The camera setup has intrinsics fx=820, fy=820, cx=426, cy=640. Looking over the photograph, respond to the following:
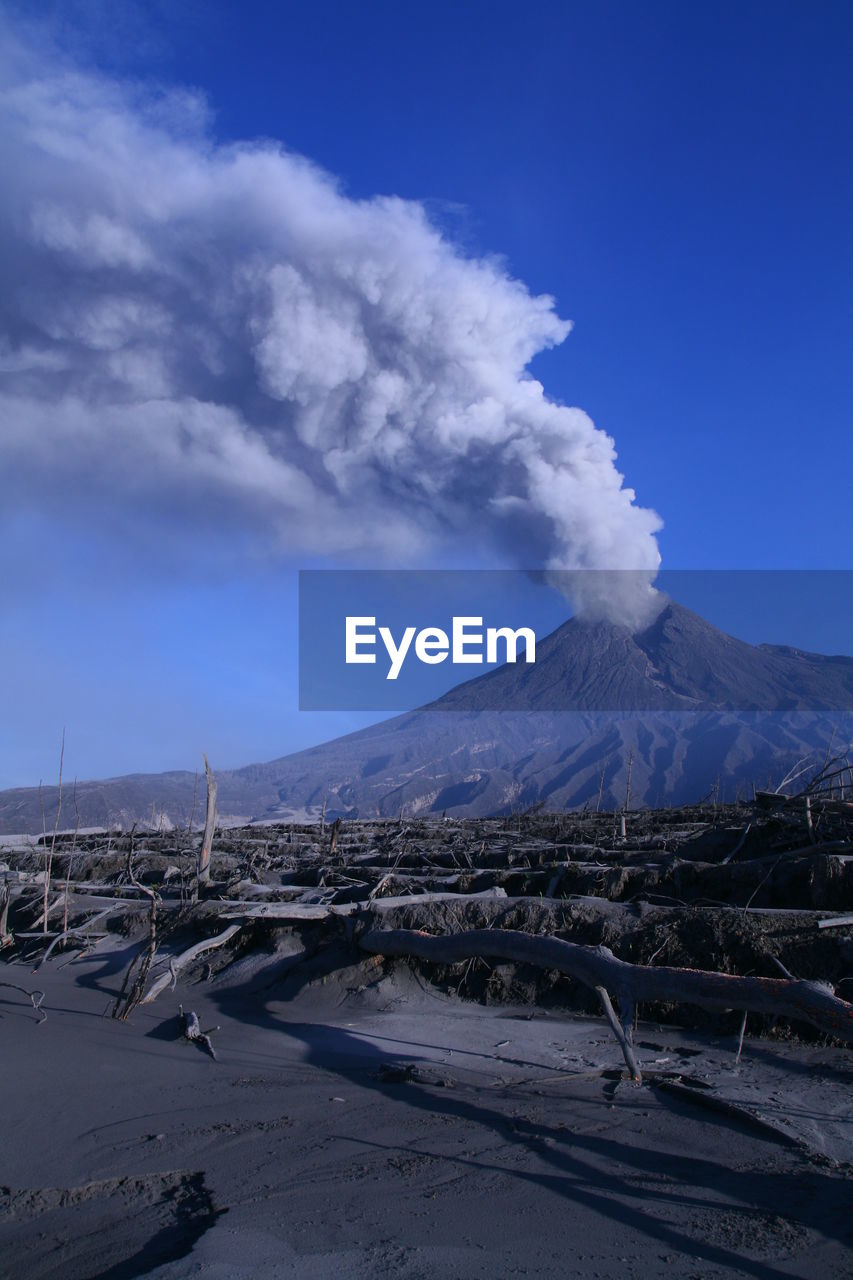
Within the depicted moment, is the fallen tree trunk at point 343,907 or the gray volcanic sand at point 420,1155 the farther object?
the fallen tree trunk at point 343,907

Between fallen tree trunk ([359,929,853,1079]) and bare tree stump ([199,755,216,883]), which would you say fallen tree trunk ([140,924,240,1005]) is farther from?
bare tree stump ([199,755,216,883])

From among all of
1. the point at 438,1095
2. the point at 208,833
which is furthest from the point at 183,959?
the point at 208,833

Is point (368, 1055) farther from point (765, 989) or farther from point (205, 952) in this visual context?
point (205, 952)

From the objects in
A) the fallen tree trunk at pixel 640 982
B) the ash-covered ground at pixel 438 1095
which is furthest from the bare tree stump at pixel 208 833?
the fallen tree trunk at pixel 640 982

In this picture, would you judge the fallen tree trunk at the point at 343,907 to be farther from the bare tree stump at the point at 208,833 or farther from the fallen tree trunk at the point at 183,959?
the bare tree stump at the point at 208,833

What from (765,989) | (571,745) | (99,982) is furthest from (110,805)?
(765,989)

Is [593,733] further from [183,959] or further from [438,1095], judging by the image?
[438,1095]
